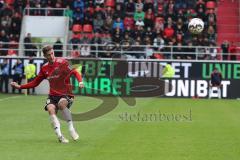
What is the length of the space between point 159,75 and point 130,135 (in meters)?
20.2

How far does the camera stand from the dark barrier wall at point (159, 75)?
123ft

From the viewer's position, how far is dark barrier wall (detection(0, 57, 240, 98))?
37562 millimetres

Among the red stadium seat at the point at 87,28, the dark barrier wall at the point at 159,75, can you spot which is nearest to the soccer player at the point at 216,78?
the dark barrier wall at the point at 159,75

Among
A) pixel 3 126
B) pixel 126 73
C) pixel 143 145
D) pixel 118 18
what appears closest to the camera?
pixel 143 145

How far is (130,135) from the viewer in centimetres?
1764

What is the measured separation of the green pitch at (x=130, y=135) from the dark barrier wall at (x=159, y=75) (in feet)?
30.8

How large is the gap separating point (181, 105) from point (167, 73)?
7222mm

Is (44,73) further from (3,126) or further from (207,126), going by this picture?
(207,126)

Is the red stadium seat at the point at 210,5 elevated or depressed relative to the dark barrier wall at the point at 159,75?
elevated

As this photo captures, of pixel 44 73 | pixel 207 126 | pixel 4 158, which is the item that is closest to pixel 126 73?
pixel 207 126

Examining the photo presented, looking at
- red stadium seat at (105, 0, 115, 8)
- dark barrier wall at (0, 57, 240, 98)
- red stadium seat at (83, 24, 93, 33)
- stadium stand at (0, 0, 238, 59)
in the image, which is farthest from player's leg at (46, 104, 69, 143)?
red stadium seat at (105, 0, 115, 8)

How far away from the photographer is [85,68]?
37906mm

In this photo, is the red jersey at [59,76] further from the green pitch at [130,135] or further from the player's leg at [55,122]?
the green pitch at [130,135]

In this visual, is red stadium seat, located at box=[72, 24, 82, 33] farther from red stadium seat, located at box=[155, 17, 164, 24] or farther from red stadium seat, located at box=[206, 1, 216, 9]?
red stadium seat, located at box=[206, 1, 216, 9]
